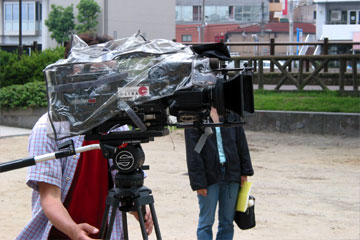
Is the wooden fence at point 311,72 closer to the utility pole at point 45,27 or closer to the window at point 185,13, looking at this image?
the utility pole at point 45,27

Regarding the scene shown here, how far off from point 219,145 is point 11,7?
6148 centimetres

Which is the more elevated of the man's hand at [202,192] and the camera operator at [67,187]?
the camera operator at [67,187]

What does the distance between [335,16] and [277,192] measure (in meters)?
44.7

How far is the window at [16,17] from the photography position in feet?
206

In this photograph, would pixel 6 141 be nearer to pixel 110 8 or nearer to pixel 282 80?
pixel 282 80

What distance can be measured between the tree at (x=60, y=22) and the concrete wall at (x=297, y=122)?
147 feet

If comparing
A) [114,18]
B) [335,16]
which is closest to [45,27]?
[114,18]

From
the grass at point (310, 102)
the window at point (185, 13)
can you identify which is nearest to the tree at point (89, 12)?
the window at point (185, 13)

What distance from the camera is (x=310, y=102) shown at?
14.6 meters

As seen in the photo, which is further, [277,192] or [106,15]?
[106,15]

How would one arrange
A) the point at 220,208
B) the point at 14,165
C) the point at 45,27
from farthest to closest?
the point at 45,27
the point at 220,208
the point at 14,165

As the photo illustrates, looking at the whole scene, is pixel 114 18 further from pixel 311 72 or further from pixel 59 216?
pixel 59 216

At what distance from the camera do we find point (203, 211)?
16.2 ft

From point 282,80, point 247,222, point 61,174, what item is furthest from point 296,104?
point 61,174
